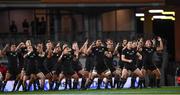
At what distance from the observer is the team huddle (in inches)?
969

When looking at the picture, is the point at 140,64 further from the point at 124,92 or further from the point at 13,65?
the point at 13,65

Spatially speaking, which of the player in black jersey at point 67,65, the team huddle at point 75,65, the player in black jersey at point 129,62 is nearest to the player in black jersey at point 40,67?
the team huddle at point 75,65

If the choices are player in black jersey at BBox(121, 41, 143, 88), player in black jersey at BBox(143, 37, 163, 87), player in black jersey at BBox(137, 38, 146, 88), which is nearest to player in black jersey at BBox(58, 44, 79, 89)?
player in black jersey at BBox(121, 41, 143, 88)

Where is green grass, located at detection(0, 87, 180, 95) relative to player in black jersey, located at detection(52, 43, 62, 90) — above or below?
below

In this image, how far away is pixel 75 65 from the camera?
81.6ft

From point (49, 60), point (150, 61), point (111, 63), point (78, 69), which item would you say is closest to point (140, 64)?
point (150, 61)

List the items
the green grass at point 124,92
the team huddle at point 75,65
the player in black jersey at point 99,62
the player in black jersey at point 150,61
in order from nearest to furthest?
the green grass at point 124,92 → the team huddle at point 75,65 → the player in black jersey at point 99,62 → the player in black jersey at point 150,61

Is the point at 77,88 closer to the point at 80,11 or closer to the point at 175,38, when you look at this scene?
the point at 80,11

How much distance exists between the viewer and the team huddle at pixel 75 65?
80.7 feet

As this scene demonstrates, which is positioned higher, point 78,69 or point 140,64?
point 140,64

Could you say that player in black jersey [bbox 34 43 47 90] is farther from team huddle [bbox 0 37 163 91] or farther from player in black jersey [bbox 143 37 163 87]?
player in black jersey [bbox 143 37 163 87]

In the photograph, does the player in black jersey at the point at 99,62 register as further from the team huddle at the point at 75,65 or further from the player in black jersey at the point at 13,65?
the player in black jersey at the point at 13,65

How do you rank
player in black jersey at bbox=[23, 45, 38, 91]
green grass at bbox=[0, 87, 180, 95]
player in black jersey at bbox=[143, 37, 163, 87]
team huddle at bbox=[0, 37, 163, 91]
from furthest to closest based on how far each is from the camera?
1. player in black jersey at bbox=[143, 37, 163, 87]
2. team huddle at bbox=[0, 37, 163, 91]
3. player in black jersey at bbox=[23, 45, 38, 91]
4. green grass at bbox=[0, 87, 180, 95]

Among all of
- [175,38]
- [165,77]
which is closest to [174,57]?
[175,38]
